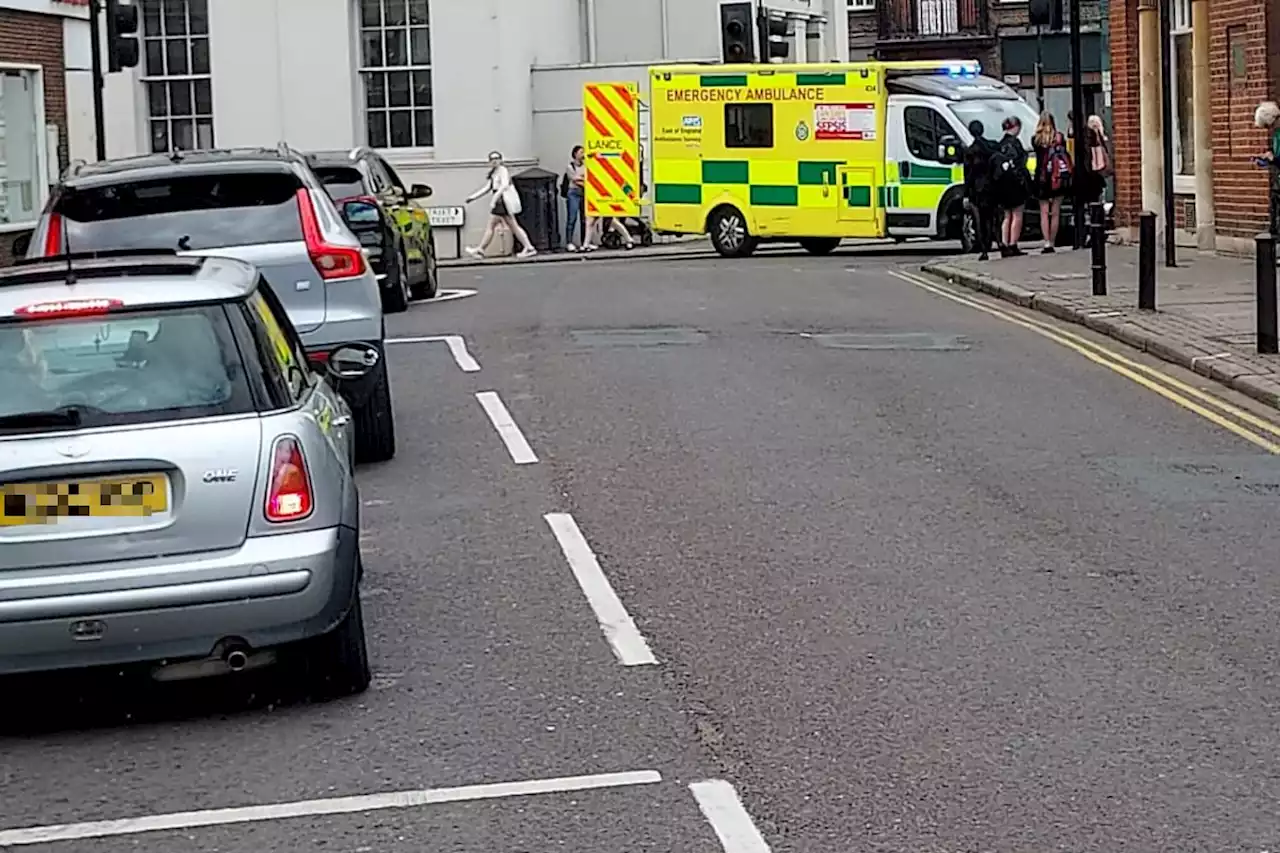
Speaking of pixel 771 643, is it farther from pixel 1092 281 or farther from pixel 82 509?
pixel 1092 281

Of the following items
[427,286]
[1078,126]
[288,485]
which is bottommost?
[288,485]

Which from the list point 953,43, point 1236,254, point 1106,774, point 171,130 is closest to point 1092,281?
point 1236,254

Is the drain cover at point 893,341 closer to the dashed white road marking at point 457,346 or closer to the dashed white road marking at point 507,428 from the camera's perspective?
the dashed white road marking at point 457,346

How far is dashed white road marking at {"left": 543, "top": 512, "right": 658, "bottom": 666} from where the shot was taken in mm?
8070

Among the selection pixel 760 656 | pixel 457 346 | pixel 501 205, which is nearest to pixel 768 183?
pixel 501 205

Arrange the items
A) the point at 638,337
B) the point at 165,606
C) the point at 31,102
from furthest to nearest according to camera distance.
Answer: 1. the point at 31,102
2. the point at 638,337
3. the point at 165,606

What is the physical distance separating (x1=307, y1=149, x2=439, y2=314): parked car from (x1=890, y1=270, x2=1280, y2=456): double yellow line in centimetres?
575

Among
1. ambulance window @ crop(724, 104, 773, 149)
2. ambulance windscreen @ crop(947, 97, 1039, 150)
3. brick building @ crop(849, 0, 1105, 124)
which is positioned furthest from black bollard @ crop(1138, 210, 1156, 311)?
brick building @ crop(849, 0, 1105, 124)

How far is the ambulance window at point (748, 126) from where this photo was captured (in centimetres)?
3191

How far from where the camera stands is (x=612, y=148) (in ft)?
117

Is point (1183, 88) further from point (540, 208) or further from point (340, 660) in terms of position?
point (340, 660)

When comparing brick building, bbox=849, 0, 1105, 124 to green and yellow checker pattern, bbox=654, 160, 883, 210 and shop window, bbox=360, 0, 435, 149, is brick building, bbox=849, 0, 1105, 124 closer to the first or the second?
shop window, bbox=360, 0, 435, 149

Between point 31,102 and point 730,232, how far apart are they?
33.2 feet

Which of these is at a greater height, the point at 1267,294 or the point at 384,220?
the point at 384,220
